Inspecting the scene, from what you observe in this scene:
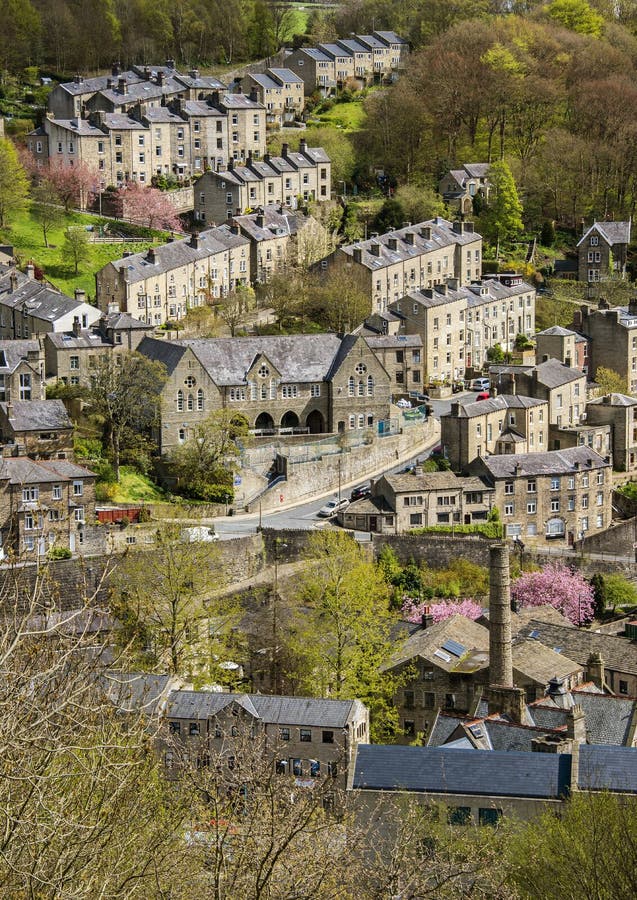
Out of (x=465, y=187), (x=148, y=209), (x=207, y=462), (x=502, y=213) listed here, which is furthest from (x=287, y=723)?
(x=465, y=187)

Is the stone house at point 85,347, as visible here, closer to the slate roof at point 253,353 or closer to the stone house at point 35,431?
the slate roof at point 253,353

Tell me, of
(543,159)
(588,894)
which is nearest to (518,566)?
(588,894)

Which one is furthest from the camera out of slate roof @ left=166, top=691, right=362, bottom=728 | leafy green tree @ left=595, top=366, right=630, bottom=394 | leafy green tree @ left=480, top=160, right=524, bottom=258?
leafy green tree @ left=480, top=160, right=524, bottom=258

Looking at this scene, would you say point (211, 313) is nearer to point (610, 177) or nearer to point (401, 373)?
point (401, 373)

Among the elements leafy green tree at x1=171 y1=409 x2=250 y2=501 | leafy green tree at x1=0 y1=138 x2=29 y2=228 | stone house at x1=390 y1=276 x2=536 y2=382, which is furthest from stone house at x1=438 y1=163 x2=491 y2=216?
leafy green tree at x1=171 y1=409 x2=250 y2=501

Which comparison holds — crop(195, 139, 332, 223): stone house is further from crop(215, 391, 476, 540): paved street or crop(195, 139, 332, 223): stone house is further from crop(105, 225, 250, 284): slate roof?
crop(215, 391, 476, 540): paved street

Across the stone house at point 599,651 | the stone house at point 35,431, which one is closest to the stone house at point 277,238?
the stone house at point 35,431
